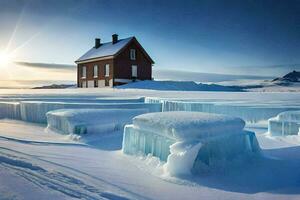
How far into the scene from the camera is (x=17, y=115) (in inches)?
510

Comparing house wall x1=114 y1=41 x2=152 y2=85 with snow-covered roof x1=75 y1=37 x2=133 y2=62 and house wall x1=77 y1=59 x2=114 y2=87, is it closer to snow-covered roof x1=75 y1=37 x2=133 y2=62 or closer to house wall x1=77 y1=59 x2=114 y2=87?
snow-covered roof x1=75 y1=37 x2=133 y2=62

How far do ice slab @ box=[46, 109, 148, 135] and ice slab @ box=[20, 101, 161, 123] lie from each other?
1.87 metres

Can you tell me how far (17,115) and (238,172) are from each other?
9.96 metres

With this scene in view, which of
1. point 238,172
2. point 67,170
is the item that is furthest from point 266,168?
point 67,170

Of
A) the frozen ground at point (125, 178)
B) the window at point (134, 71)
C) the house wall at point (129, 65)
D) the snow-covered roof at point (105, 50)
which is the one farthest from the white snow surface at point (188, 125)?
the window at point (134, 71)

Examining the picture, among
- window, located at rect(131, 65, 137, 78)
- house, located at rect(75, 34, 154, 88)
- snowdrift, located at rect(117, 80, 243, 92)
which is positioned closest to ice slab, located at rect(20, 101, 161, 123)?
snowdrift, located at rect(117, 80, 243, 92)

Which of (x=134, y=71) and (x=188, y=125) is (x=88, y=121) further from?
(x=134, y=71)

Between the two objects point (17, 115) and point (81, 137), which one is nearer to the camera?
point (81, 137)

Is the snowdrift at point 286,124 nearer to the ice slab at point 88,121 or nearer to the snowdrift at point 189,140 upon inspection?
the snowdrift at point 189,140

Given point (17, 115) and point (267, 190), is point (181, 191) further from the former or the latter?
point (17, 115)

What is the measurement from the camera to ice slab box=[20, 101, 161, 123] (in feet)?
38.5

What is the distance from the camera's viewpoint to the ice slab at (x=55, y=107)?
11.7 metres

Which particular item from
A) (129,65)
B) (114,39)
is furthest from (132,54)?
(114,39)

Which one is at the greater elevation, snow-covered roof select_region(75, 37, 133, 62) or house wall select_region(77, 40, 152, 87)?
snow-covered roof select_region(75, 37, 133, 62)
